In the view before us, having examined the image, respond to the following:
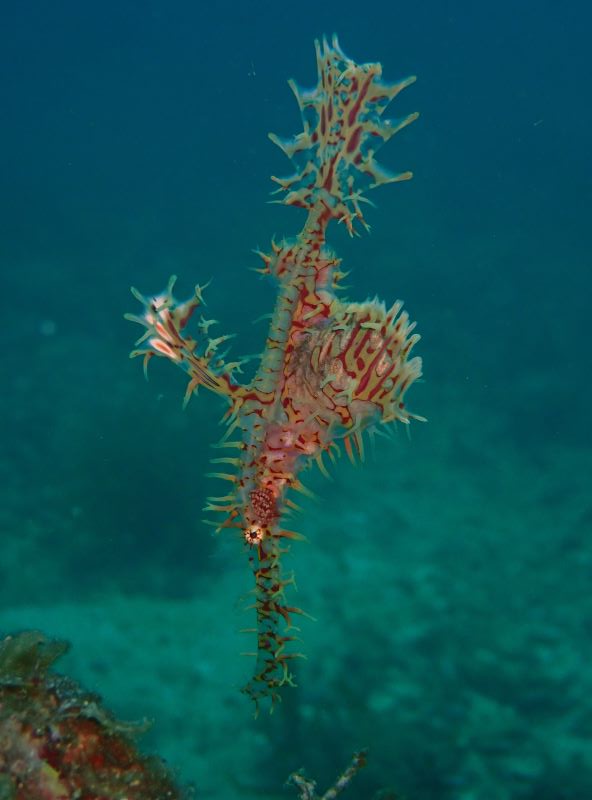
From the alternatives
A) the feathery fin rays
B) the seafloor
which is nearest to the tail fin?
the feathery fin rays

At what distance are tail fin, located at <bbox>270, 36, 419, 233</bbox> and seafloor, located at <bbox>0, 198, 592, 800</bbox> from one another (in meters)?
2.79

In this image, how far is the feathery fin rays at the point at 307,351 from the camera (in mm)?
3514

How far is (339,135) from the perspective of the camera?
3.62 metres

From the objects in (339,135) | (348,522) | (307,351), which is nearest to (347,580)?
(348,522)

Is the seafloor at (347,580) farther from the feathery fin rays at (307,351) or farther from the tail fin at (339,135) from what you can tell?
the tail fin at (339,135)

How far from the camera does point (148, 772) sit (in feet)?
12.1

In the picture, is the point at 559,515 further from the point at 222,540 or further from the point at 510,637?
the point at 222,540

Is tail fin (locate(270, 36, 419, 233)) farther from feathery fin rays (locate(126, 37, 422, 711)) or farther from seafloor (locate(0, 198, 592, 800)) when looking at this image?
seafloor (locate(0, 198, 592, 800))

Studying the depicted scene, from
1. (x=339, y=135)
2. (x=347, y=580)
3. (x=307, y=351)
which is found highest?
(x=347, y=580)

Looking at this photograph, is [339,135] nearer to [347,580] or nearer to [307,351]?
[307,351]

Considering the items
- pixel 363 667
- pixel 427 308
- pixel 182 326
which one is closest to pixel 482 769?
pixel 363 667

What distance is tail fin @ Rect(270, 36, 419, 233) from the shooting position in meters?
3.54

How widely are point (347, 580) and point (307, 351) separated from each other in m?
6.75

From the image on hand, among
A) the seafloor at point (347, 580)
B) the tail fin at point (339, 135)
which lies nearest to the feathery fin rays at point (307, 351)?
the tail fin at point (339, 135)
